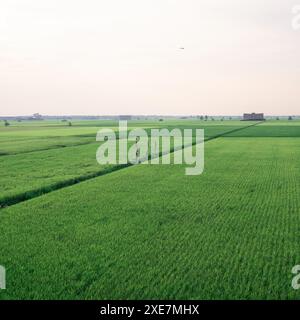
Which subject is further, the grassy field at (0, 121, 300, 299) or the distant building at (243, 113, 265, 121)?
the distant building at (243, 113, 265, 121)

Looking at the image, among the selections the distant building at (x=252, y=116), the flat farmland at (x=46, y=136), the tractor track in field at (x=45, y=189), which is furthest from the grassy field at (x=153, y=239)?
the distant building at (x=252, y=116)

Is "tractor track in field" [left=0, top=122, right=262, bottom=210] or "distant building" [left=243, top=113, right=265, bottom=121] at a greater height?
"distant building" [left=243, top=113, right=265, bottom=121]

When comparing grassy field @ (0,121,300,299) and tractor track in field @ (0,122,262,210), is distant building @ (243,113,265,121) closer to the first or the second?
tractor track in field @ (0,122,262,210)

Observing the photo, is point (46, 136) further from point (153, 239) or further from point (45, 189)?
Answer: point (153, 239)

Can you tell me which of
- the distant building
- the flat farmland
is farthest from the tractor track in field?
the distant building

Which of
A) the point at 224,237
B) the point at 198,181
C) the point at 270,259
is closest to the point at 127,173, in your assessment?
the point at 198,181

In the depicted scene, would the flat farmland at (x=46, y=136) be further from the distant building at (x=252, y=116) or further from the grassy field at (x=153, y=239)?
the distant building at (x=252, y=116)
